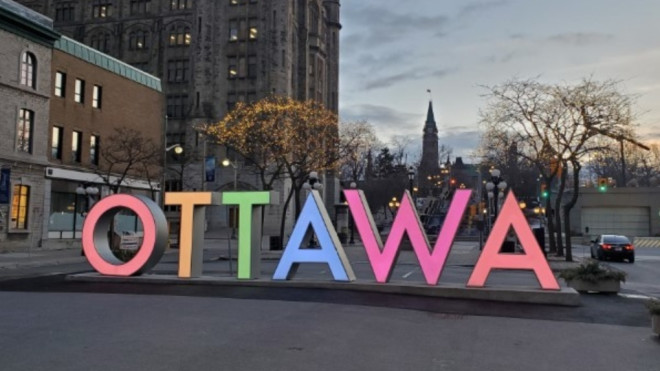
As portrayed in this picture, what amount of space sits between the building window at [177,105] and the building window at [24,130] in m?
37.7

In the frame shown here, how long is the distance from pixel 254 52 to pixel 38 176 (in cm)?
3869

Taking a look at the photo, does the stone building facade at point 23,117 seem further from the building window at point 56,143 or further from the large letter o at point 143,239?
the large letter o at point 143,239

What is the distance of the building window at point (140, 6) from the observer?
75.1 metres

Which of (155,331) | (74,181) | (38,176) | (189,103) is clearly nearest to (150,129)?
(74,181)

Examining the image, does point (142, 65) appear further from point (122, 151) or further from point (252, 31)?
point (122, 151)

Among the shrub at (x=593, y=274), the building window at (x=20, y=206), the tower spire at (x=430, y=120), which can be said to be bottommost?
the shrub at (x=593, y=274)

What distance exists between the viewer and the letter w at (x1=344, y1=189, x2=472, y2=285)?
14180mm

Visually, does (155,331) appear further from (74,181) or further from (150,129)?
(150,129)

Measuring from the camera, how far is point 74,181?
40594mm

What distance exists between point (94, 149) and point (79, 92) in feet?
14.8

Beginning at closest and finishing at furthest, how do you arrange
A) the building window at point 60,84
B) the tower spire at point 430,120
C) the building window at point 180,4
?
the building window at point 60,84 → the building window at point 180,4 → the tower spire at point 430,120

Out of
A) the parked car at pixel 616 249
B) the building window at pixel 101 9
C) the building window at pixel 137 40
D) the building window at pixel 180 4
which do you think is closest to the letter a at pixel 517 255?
the parked car at pixel 616 249

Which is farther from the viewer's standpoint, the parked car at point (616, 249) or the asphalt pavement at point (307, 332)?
the parked car at point (616, 249)

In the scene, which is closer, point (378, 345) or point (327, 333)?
point (378, 345)
